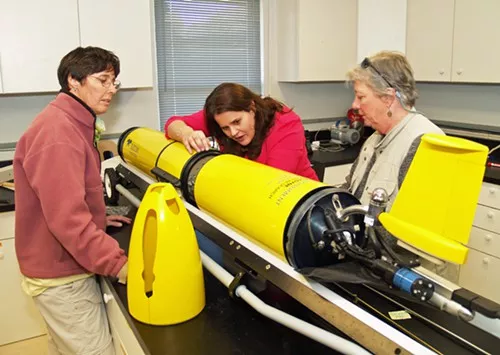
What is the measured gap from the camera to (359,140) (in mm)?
3738

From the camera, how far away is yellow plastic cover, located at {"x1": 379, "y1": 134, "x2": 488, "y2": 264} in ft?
2.44

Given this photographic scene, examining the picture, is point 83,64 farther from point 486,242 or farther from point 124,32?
point 486,242

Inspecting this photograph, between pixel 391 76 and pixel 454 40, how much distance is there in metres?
1.79

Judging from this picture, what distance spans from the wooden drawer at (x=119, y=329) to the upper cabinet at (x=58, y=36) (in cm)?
142

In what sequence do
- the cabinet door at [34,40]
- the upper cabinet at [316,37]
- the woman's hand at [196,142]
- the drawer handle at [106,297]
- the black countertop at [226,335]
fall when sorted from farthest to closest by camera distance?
1. the upper cabinet at [316,37]
2. the cabinet door at [34,40]
3. the woman's hand at [196,142]
4. the drawer handle at [106,297]
5. the black countertop at [226,335]

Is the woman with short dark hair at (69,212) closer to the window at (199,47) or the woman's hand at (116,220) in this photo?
the woman's hand at (116,220)

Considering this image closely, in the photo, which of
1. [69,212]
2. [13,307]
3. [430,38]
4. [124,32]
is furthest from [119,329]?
[430,38]

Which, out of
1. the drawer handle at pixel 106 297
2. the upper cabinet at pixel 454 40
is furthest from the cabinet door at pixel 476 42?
the drawer handle at pixel 106 297

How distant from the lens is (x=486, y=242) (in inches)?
109

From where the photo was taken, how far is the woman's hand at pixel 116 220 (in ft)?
5.45

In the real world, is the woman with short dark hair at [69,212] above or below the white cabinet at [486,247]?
above

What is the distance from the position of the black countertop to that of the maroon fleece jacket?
0.23m

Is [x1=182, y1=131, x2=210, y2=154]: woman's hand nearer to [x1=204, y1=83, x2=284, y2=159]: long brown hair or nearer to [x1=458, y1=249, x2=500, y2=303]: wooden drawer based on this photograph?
[x1=204, y1=83, x2=284, y2=159]: long brown hair

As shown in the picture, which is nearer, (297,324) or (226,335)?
(297,324)
